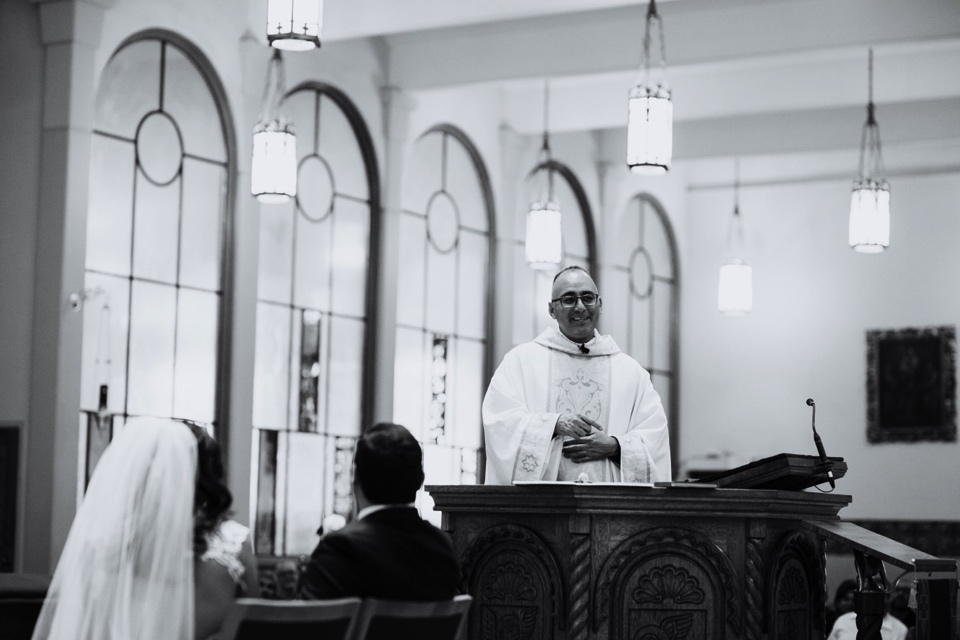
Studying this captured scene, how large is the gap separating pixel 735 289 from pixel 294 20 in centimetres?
944

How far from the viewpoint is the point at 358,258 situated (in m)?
12.9

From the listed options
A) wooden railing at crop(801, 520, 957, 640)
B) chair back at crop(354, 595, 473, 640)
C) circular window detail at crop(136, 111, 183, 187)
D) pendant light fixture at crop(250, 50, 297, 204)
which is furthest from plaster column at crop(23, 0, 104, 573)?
chair back at crop(354, 595, 473, 640)

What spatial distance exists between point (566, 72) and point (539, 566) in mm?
7912

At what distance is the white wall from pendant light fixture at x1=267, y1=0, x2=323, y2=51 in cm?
1142

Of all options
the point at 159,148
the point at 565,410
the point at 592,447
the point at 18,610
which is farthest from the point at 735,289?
the point at 18,610

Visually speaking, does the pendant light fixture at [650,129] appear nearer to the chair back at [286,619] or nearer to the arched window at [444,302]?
the arched window at [444,302]

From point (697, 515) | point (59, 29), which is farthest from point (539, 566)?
point (59, 29)

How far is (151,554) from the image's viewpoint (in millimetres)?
3555

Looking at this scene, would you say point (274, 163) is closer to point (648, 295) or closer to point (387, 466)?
point (387, 466)

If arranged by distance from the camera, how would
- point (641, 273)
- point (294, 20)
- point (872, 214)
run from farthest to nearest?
point (641, 273) < point (872, 214) < point (294, 20)

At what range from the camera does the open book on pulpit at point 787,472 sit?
5.21 metres

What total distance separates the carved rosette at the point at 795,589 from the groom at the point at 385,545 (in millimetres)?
1671

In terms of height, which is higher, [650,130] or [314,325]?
[650,130]

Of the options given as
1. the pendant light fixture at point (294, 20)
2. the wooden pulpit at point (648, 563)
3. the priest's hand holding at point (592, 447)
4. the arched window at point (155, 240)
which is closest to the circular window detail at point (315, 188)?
the arched window at point (155, 240)
